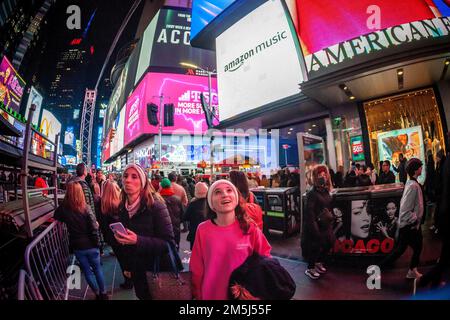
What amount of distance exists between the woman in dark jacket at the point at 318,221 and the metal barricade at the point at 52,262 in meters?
3.26

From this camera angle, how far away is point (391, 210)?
11.8ft

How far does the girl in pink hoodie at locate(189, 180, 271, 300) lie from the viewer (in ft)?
5.32

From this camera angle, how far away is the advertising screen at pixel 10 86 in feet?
23.1

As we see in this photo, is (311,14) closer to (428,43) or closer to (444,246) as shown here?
(428,43)

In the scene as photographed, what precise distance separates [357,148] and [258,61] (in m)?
4.65

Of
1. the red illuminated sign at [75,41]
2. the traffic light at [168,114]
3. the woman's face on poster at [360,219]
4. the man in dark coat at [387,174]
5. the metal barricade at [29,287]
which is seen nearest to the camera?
the metal barricade at [29,287]

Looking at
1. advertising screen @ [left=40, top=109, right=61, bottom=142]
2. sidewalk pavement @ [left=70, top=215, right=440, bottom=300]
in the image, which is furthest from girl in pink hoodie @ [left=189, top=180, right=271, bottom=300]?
advertising screen @ [left=40, top=109, right=61, bottom=142]

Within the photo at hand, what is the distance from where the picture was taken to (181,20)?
22859 millimetres

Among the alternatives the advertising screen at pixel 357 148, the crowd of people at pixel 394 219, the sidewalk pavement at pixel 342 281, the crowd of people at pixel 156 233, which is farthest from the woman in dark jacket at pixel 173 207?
the advertising screen at pixel 357 148

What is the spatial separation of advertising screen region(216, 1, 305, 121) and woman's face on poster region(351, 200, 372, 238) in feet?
13.6

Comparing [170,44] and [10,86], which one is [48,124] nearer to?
[10,86]

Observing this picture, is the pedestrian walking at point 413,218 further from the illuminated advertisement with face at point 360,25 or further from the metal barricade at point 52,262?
the metal barricade at point 52,262
